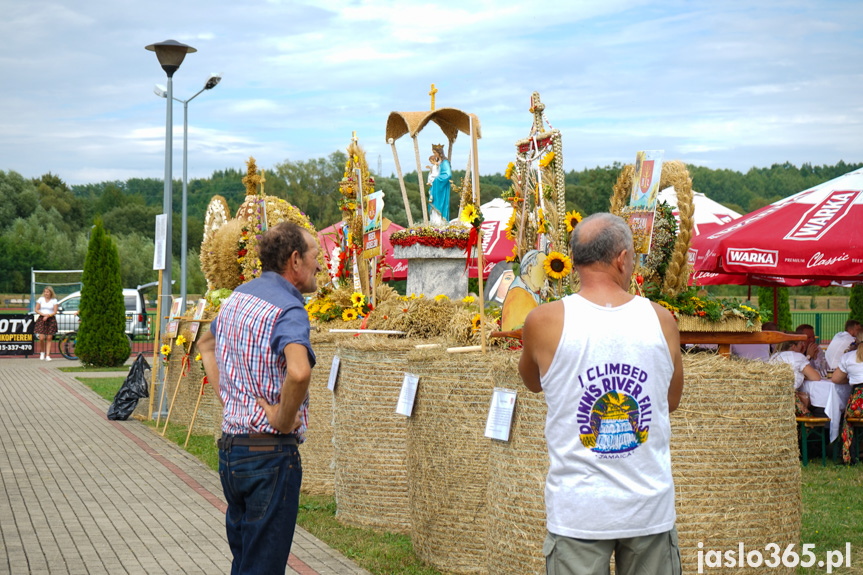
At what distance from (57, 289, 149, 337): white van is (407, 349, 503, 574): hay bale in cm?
2288

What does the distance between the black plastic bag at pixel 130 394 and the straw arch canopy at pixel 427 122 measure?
538 centimetres

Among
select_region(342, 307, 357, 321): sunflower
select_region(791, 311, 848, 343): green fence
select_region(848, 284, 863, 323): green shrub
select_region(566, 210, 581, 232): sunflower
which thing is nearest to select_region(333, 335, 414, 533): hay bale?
select_region(342, 307, 357, 321): sunflower

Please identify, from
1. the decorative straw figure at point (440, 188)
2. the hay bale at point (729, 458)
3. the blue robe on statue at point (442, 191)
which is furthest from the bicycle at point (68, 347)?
the hay bale at point (729, 458)

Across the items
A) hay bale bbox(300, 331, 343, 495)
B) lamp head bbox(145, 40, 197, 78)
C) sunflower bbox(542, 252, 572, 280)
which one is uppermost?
lamp head bbox(145, 40, 197, 78)

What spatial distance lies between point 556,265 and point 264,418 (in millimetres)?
1701

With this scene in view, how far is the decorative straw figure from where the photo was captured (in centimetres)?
888

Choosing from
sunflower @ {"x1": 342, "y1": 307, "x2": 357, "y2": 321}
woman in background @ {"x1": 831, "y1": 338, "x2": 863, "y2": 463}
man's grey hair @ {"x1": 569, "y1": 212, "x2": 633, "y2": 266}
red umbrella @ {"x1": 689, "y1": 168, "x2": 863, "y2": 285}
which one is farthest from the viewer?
woman in background @ {"x1": 831, "y1": 338, "x2": 863, "y2": 463}

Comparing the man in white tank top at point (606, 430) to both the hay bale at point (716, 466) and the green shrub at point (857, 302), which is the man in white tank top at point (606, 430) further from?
the green shrub at point (857, 302)

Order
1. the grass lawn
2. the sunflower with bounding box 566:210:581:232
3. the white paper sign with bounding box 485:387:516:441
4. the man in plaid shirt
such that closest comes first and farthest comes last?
the man in plaid shirt < the white paper sign with bounding box 485:387:516:441 < the sunflower with bounding box 566:210:581:232 < the grass lawn

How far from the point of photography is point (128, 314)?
28938 millimetres

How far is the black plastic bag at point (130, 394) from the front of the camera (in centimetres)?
1249

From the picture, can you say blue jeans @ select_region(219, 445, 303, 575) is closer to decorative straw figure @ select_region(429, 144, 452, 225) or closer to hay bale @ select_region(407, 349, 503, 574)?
hay bale @ select_region(407, 349, 503, 574)

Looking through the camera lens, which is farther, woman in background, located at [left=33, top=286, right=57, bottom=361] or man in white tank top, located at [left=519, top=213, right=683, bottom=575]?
woman in background, located at [left=33, top=286, right=57, bottom=361]

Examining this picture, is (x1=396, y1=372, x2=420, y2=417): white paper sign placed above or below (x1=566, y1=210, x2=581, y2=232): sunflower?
below
